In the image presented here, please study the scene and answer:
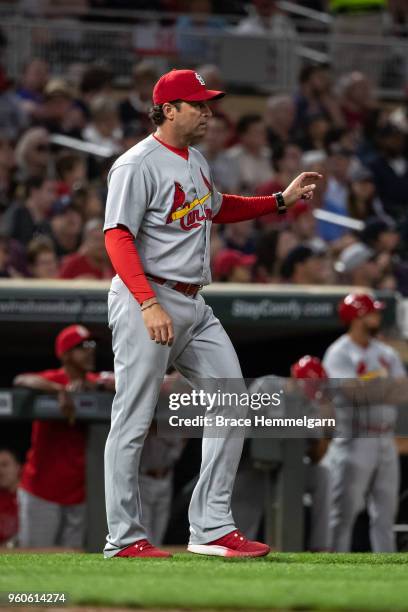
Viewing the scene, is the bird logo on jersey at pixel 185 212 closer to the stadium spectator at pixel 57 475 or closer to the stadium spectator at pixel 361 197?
the stadium spectator at pixel 57 475

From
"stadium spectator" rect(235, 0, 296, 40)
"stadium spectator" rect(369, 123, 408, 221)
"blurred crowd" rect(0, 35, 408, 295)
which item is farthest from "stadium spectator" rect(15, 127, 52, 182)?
"stadium spectator" rect(235, 0, 296, 40)

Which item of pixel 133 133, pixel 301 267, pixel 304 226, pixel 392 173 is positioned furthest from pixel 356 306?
pixel 392 173

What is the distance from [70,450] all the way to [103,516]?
65 cm

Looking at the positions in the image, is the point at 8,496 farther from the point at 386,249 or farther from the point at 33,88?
the point at 33,88

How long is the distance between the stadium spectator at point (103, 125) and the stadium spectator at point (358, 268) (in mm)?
2775

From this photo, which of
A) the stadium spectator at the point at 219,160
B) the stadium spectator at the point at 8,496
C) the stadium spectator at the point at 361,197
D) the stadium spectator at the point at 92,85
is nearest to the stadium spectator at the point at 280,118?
the stadium spectator at the point at 361,197

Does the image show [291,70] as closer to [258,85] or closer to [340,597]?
[258,85]

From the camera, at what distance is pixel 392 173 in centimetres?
1453

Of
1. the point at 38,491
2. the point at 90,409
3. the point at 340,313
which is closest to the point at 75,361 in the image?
A: the point at 90,409

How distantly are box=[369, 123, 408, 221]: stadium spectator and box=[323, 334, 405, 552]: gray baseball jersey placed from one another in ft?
14.1

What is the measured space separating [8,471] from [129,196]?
15.1ft

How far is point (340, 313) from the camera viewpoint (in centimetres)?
966

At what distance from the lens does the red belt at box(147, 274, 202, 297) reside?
544 cm

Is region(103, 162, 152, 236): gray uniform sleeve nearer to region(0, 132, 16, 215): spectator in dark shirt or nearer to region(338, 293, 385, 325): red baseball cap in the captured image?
region(338, 293, 385, 325): red baseball cap
